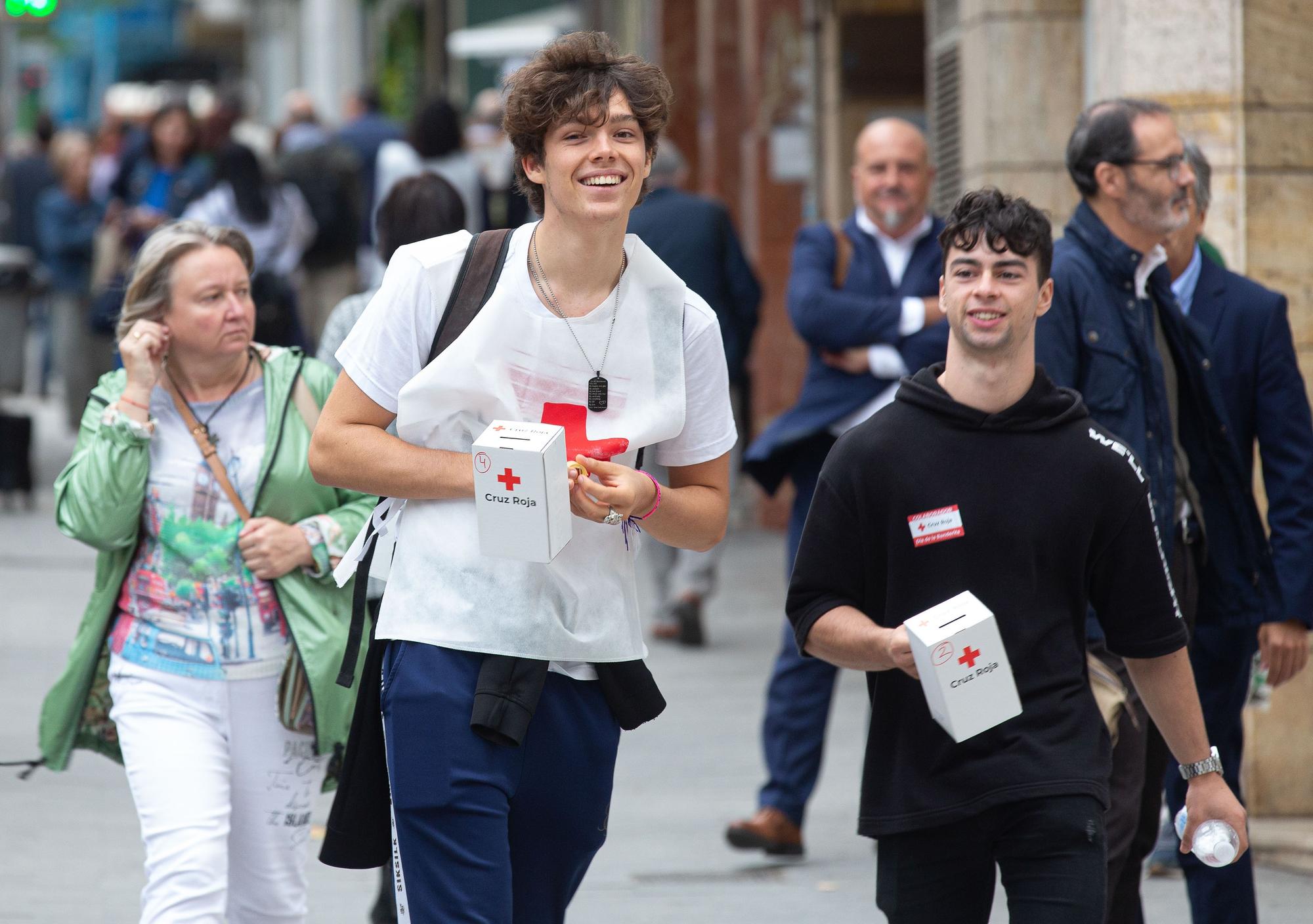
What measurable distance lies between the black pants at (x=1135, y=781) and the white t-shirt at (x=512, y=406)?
4.06ft

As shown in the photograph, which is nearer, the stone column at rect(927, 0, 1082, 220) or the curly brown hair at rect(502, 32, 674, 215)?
the curly brown hair at rect(502, 32, 674, 215)

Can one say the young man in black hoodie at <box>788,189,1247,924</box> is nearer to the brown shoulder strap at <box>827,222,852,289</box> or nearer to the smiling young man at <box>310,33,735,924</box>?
the smiling young man at <box>310,33,735,924</box>

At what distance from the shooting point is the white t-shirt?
359cm

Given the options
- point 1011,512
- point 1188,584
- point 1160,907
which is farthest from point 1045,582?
point 1160,907

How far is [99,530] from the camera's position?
175 inches

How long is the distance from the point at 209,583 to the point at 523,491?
1.42 m

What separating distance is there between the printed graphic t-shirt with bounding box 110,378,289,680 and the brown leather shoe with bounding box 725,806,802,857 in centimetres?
227

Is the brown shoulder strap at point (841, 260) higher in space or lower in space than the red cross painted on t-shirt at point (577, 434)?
higher

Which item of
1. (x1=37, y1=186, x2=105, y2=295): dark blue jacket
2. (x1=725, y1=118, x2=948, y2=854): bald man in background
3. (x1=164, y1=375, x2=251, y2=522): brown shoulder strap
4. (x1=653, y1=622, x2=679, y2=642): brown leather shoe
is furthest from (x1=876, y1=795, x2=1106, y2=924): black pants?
(x1=37, y1=186, x2=105, y2=295): dark blue jacket

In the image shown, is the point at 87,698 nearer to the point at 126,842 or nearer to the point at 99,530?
the point at 99,530

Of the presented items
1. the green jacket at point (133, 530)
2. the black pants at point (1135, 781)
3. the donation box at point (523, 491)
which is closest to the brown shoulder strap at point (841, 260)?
the black pants at point (1135, 781)

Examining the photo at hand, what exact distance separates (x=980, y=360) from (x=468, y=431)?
3.02ft

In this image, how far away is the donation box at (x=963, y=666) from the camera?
3.42 meters

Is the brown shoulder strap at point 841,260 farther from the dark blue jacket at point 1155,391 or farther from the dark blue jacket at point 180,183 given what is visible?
the dark blue jacket at point 180,183
